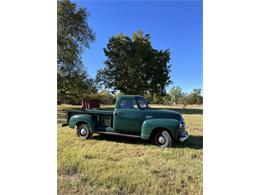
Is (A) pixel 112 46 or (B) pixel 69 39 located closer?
(A) pixel 112 46

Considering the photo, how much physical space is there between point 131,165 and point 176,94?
83 centimetres

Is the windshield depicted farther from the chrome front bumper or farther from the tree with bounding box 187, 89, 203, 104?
the tree with bounding box 187, 89, 203, 104

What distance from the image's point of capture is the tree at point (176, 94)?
242 cm

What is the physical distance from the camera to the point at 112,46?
8.66 ft

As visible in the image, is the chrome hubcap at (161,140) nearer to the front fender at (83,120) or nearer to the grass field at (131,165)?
the grass field at (131,165)

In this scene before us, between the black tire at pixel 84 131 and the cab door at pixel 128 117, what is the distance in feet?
1.30

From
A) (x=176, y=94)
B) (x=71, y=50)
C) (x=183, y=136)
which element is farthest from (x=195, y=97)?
(x=71, y=50)

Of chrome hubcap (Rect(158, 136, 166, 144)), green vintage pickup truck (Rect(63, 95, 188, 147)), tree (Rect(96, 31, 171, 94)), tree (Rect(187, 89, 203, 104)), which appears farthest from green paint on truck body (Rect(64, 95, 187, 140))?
tree (Rect(187, 89, 203, 104))

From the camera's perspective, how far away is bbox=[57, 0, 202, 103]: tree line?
8.32 ft

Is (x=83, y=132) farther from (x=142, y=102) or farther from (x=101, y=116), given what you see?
(x=142, y=102)
